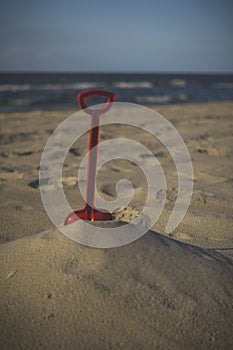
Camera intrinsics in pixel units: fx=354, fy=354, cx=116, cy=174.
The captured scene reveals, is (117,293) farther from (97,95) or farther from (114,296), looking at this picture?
(97,95)

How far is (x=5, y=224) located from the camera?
228cm

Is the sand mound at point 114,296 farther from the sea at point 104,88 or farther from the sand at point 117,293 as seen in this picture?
the sea at point 104,88

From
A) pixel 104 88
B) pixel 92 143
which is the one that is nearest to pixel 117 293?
pixel 92 143

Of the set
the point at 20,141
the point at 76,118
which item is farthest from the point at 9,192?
the point at 76,118

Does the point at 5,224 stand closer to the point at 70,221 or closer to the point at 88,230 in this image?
the point at 70,221

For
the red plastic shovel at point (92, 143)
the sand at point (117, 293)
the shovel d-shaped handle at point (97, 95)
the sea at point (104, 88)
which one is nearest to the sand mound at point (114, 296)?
the sand at point (117, 293)

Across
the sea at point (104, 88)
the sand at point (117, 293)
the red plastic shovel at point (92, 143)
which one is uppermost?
the red plastic shovel at point (92, 143)

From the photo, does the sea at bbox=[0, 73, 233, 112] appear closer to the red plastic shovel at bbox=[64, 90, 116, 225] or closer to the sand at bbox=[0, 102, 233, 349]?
the red plastic shovel at bbox=[64, 90, 116, 225]

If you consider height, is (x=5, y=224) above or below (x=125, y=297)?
below

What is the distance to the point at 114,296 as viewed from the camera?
1.40 m

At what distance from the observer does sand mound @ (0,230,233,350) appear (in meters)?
1.29

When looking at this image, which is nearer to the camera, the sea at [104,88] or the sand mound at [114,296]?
the sand mound at [114,296]

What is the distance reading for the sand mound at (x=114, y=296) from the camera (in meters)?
1.29

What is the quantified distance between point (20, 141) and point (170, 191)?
2.79 metres
